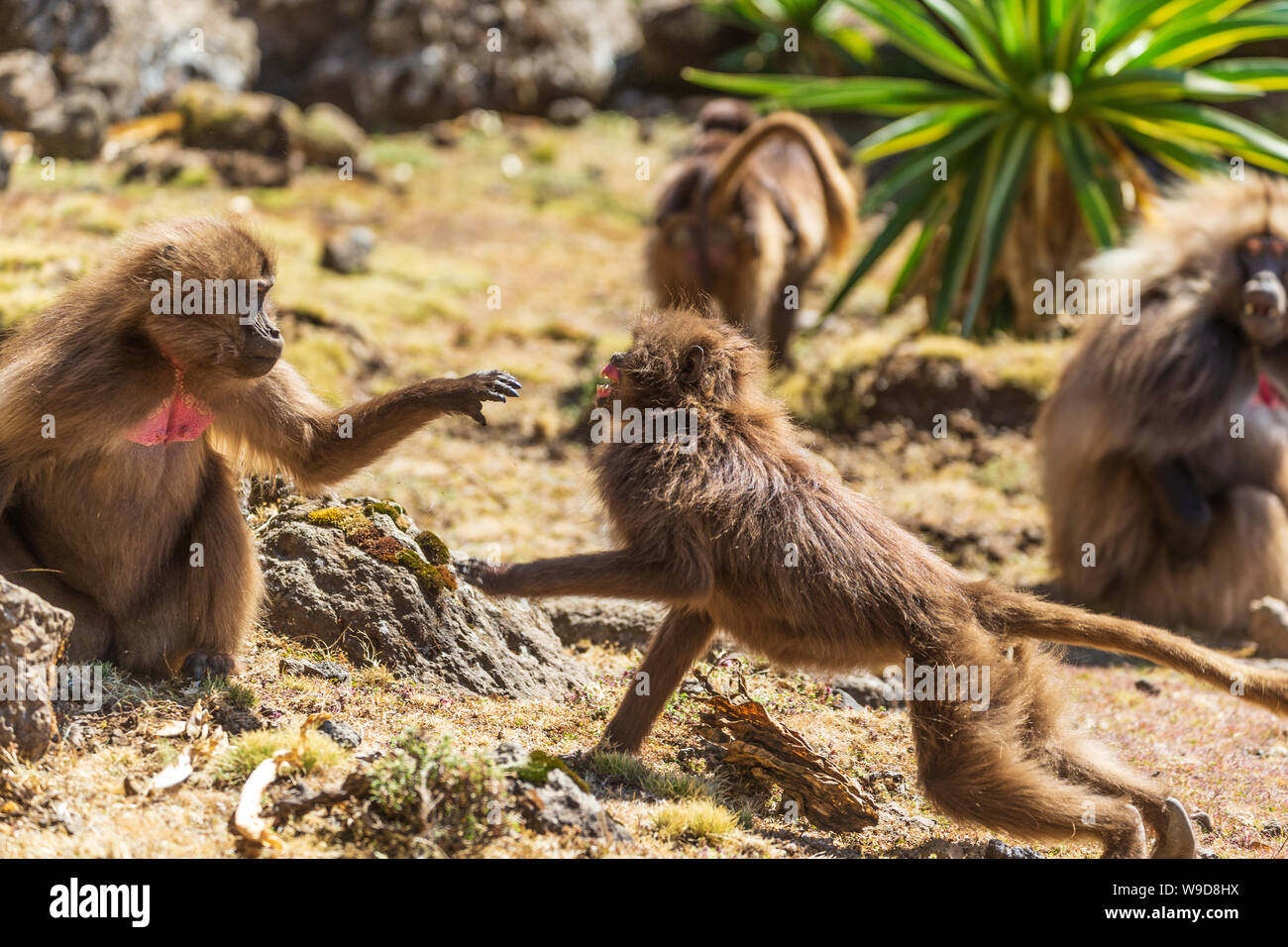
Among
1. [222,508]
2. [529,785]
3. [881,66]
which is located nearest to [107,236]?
[222,508]

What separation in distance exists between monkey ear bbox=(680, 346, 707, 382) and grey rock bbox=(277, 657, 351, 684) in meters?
1.67

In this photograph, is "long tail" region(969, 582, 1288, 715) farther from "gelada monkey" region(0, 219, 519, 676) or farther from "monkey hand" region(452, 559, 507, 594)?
"gelada monkey" region(0, 219, 519, 676)

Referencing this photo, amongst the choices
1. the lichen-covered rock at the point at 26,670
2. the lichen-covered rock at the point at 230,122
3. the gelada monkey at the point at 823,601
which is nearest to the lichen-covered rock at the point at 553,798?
the gelada monkey at the point at 823,601

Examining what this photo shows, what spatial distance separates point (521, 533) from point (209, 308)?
153 inches

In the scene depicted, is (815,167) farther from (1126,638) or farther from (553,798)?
(553,798)

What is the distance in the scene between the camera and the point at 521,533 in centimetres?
803

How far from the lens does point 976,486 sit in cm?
960

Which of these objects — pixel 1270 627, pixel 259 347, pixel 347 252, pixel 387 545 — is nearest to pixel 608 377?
pixel 259 347

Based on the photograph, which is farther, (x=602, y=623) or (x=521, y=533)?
(x=521, y=533)

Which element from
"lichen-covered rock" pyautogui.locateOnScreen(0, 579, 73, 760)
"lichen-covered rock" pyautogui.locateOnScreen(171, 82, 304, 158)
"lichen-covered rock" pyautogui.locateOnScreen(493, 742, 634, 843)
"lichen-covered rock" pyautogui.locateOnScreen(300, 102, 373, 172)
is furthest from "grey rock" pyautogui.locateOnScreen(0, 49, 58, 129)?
"lichen-covered rock" pyautogui.locateOnScreen(493, 742, 634, 843)

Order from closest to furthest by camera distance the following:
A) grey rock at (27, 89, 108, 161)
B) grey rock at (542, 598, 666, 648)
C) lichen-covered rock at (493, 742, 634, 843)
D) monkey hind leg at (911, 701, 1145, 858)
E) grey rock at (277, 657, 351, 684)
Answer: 1. lichen-covered rock at (493, 742, 634, 843)
2. monkey hind leg at (911, 701, 1145, 858)
3. grey rock at (277, 657, 351, 684)
4. grey rock at (542, 598, 666, 648)
5. grey rock at (27, 89, 108, 161)

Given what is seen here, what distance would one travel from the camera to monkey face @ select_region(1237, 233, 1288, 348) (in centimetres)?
741

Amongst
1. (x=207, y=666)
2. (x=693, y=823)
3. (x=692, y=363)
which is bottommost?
(x=693, y=823)
